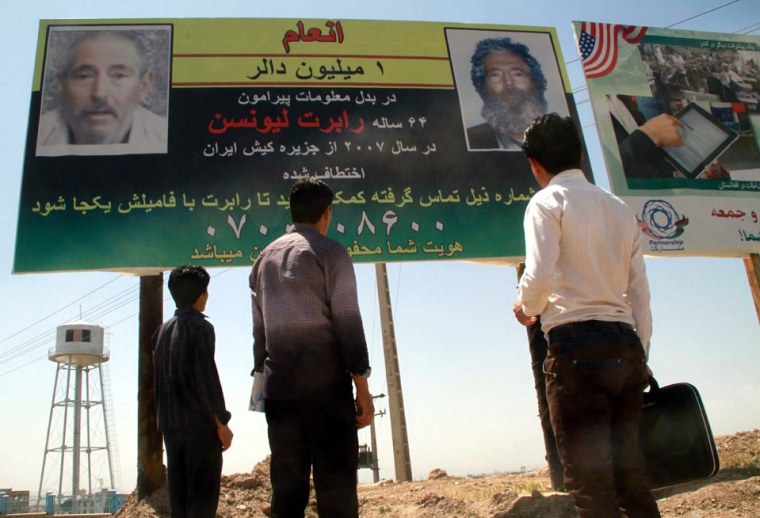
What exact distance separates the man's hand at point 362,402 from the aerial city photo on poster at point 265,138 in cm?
371

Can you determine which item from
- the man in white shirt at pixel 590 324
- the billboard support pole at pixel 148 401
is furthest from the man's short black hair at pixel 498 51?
the man in white shirt at pixel 590 324

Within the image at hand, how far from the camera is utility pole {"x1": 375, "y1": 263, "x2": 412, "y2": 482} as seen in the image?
11.8m

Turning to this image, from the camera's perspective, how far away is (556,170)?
93.5 inches

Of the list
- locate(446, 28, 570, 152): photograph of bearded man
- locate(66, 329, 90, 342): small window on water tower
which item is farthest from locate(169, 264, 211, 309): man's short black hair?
locate(66, 329, 90, 342): small window on water tower

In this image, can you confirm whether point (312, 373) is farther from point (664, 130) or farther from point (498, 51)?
point (664, 130)

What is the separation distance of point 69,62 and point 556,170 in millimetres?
5795

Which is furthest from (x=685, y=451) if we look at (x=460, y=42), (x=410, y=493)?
(x=460, y=42)

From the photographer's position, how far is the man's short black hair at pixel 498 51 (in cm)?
727

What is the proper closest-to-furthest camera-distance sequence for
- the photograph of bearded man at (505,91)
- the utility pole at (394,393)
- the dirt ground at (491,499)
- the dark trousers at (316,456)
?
the dark trousers at (316,456) → the dirt ground at (491,499) → the photograph of bearded man at (505,91) → the utility pole at (394,393)

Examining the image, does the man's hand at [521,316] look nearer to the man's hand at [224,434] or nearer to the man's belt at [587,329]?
the man's belt at [587,329]

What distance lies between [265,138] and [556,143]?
15.1ft

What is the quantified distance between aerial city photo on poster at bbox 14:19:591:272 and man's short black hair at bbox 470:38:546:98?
0.07 ft

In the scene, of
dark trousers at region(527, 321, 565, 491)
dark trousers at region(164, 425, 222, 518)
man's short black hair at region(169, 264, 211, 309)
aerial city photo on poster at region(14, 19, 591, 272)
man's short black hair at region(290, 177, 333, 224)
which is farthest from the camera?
aerial city photo on poster at region(14, 19, 591, 272)

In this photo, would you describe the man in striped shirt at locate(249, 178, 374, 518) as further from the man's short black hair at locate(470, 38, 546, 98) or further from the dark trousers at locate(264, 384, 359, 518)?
the man's short black hair at locate(470, 38, 546, 98)
